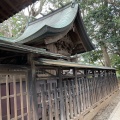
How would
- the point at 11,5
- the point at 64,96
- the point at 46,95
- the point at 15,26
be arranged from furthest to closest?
the point at 15,26, the point at 64,96, the point at 46,95, the point at 11,5

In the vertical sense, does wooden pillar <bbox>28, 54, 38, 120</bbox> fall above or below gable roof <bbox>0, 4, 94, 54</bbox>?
below

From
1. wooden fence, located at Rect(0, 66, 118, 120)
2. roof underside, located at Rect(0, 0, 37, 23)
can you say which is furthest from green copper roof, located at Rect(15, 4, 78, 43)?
roof underside, located at Rect(0, 0, 37, 23)

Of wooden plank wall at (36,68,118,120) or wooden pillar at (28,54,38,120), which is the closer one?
wooden pillar at (28,54,38,120)

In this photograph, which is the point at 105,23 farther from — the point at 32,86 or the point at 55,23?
the point at 32,86

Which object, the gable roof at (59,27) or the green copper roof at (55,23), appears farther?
the gable roof at (59,27)

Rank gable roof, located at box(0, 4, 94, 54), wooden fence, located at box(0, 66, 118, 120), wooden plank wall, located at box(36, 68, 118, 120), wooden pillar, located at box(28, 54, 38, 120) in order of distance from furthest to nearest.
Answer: gable roof, located at box(0, 4, 94, 54) → wooden plank wall, located at box(36, 68, 118, 120) → wooden pillar, located at box(28, 54, 38, 120) → wooden fence, located at box(0, 66, 118, 120)

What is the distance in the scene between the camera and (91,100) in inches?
309

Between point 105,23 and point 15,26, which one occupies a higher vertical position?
point 15,26

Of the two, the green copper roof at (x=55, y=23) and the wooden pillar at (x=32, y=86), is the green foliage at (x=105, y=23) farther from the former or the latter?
the wooden pillar at (x=32, y=86)

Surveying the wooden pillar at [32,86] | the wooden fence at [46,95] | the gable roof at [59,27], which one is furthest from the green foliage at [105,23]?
the wooden pillar at [32,86]

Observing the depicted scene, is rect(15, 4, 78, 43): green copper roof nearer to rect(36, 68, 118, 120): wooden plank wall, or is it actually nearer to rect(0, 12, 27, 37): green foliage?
rect(36, 68, 118, 120): wooden plank wall

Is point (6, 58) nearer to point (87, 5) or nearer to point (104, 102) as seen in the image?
point (104, 102)

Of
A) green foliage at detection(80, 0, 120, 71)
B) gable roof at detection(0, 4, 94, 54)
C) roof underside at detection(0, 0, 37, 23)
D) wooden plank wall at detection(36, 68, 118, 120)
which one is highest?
green foliage at detection(80, 0, 120, 71)

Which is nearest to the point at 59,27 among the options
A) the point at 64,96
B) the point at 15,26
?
the point at 64,96
